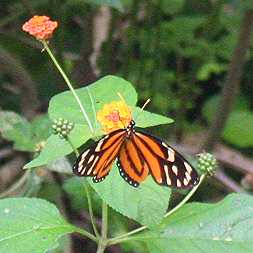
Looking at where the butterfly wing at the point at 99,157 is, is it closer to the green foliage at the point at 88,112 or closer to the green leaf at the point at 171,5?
the green foliage at the point at 88,112

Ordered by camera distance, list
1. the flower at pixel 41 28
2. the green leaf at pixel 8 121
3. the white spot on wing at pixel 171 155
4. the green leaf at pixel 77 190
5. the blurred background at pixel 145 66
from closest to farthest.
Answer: the white spot on wing at pixel 171 155 < the flower at pixel 41 28 < the green leaf at pixel 77 190 < the green leaf at pixel 8 121 < the blurred background at pixel 145 66

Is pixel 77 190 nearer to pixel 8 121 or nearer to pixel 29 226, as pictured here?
pixel 8 121

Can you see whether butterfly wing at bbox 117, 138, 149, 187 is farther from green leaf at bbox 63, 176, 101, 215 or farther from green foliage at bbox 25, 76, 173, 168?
green leaf at bbox 63, 176, 101, 215

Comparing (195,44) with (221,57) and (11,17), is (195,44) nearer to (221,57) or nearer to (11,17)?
(221,57)

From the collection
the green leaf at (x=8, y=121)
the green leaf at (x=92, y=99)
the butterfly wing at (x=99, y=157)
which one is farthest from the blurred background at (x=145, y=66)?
the butterfly wing at (x=99, y=157)

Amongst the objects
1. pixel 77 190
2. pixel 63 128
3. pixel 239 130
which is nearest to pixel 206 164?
pixel 63 128

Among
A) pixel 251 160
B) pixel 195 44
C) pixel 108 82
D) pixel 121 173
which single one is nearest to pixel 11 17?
pixel 195 44
